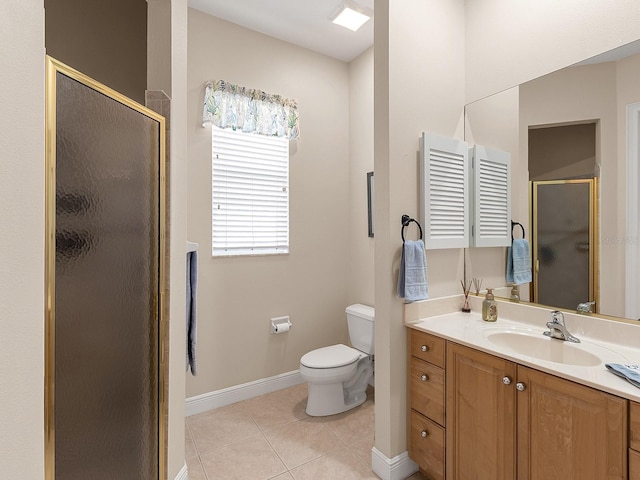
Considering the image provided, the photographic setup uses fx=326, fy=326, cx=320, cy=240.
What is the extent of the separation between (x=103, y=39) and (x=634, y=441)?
10.3 ft

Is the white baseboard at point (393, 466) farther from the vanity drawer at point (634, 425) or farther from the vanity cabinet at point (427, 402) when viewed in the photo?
the vanity drawer at point (634, 425)

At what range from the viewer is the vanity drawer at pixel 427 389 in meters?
1.60

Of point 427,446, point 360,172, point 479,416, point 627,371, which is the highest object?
point 360,172

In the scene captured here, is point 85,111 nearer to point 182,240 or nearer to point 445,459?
point 182,240

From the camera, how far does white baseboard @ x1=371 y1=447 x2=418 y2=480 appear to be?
1724 millimetres

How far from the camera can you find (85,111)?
1.02 meters

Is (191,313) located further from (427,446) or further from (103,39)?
(103,39)

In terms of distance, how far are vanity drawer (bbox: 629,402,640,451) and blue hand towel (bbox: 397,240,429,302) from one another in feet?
2.80

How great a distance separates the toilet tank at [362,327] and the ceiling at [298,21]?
2239 mm

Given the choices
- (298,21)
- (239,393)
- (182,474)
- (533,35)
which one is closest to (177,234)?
(182,474)

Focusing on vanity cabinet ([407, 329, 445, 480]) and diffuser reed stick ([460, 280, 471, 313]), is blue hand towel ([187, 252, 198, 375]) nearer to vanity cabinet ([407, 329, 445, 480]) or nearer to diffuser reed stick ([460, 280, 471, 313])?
vanity cabinet ([407, 329, 445, 480])

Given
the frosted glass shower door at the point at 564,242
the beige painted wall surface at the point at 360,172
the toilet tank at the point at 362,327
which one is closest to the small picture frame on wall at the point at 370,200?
the beige painted wall surface at the point at 360,172

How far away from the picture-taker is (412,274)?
1702mm

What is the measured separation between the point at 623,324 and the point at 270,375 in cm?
231
